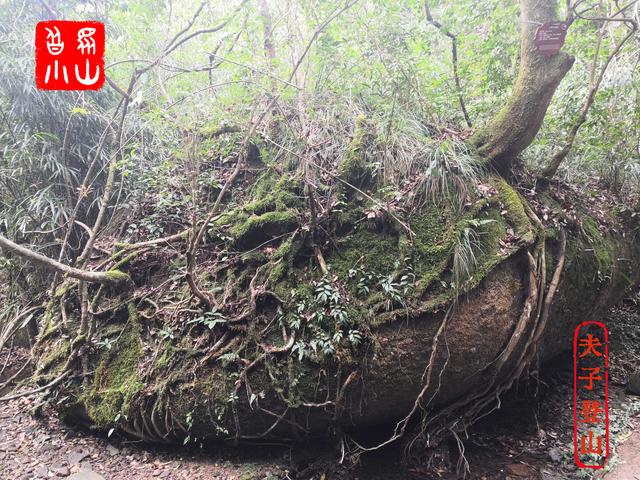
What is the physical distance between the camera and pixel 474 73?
413 centimetres

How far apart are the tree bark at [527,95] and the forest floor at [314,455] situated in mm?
2447

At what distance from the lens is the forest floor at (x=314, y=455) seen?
9.10 feet

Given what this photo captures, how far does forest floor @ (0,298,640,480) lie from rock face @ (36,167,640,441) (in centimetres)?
20

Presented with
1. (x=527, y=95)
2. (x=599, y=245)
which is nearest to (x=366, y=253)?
(x=527, y=95)

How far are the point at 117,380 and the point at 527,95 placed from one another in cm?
459

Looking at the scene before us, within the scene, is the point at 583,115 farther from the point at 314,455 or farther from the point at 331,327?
the point at 314,455

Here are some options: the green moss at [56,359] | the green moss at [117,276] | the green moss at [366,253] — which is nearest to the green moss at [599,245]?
the green moss at [366,253]

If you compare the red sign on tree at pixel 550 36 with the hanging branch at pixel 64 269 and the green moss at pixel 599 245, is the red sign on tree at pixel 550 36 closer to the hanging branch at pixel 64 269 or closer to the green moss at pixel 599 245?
the green moss at pixel 599 245

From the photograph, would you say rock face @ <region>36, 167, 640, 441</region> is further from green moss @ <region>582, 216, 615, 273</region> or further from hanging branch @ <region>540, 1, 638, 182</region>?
hanging branch @ <region>540, 1, 638, 182</region>

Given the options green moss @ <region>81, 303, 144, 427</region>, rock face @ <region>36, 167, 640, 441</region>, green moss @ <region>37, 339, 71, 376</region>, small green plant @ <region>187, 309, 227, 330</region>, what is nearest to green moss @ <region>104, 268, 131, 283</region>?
rock face @ <region>36, 167, 640, 441</region>

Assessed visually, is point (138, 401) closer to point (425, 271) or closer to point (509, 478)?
point (425, 271)

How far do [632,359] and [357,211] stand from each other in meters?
4.02

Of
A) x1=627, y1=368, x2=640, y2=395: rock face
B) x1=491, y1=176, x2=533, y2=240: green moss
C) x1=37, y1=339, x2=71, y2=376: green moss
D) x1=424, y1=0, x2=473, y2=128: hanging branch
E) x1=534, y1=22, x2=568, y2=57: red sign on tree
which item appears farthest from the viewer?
x1=424, y1=0, x2=473, y2=128: hanging branch

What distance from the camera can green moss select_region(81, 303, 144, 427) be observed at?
2.98 m
